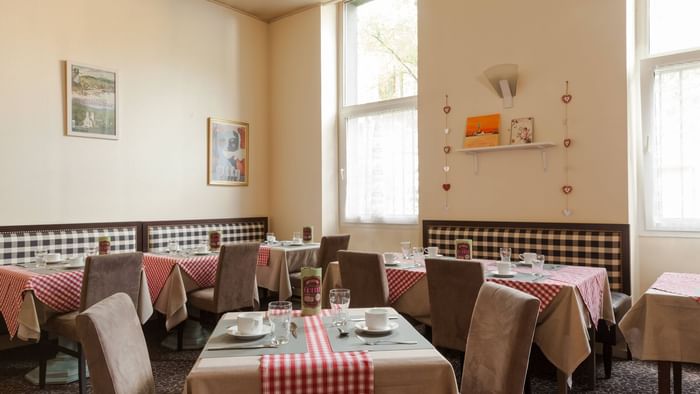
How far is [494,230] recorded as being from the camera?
4.48 meters

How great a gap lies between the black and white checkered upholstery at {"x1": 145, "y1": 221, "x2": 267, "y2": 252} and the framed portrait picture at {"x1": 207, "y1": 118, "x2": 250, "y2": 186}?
0.53m

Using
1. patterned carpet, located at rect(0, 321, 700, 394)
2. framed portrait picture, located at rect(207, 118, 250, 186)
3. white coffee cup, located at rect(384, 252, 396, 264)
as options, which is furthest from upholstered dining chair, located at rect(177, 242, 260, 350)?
framed portrait picture, located at rect(207, 118, 250, 186)

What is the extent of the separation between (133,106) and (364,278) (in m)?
3.31

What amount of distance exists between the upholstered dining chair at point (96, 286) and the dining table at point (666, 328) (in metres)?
2.80

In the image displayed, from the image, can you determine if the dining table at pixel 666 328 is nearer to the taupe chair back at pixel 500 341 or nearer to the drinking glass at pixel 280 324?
→ the taupe chair back at pixel 500 341

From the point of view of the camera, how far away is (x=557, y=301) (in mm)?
2623

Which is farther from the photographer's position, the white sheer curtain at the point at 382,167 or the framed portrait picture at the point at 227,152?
the framed portrait picture at the point at 227,152

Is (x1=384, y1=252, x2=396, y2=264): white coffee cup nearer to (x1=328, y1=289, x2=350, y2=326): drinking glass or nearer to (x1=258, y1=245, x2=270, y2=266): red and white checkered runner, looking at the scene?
(x1=258, y1=245, x2=270, y2=266): red and white checkered runner

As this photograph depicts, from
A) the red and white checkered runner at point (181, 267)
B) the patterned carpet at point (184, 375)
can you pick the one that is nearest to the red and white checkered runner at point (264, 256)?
the red and white checkered runner at point (181, 267)

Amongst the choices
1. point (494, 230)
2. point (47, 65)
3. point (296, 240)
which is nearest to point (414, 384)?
point (494, 230)

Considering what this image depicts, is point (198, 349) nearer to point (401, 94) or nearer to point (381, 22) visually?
point (401, 94)

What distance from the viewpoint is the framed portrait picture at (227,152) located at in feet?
19.0

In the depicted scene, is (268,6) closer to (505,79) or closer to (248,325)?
(505,79)

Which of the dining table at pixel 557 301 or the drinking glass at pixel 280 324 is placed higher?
the drinking glass at pixel 280 324
